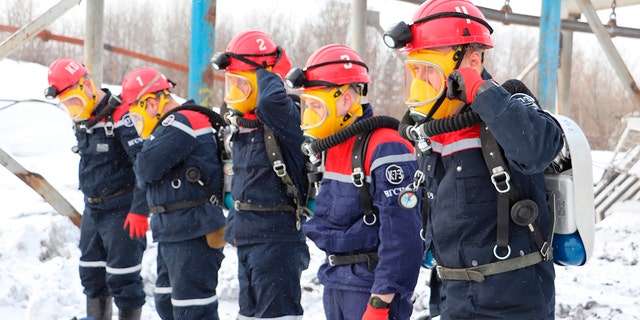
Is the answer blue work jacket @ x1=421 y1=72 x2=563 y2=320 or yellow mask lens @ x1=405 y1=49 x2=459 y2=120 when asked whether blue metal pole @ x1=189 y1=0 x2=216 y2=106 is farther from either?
blue work jacket @ x1=421 y1=72 x2=563 y2=320

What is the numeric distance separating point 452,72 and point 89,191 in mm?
4326

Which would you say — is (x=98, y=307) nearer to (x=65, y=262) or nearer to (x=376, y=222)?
(x=65, y=262)

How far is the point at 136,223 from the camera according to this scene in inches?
227

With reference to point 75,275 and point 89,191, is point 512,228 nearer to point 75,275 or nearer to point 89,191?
point 89,191

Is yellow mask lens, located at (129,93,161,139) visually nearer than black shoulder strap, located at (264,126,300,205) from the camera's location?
No

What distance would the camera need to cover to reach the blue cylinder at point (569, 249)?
8.86 ft

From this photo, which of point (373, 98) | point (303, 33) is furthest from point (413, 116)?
point (303, 33)

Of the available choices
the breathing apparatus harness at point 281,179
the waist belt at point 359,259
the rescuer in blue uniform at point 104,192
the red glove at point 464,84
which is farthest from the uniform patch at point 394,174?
the rescuer in blue uniform at point 104,192

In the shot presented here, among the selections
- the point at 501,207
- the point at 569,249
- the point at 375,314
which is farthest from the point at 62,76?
the point at 569,249

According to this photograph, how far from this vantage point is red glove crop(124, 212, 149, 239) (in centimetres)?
577

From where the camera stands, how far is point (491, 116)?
2.49m

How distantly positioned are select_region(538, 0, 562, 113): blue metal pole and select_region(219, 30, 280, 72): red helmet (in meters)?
3.26

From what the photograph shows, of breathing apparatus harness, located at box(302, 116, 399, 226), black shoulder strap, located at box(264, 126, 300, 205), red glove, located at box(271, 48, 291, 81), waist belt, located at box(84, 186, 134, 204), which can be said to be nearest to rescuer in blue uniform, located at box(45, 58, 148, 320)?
waist belt, located at box(84, 186, 134, 204)

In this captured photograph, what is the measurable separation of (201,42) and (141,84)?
171cm
